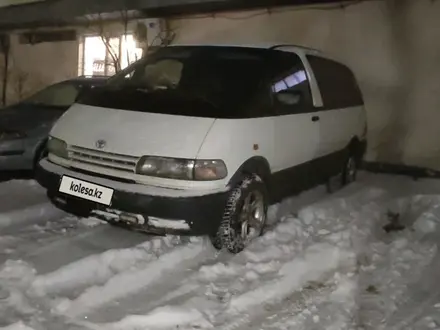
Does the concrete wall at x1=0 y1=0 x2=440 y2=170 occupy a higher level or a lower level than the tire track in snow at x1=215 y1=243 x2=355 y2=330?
higher

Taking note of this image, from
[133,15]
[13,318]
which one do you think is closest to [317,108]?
[13,318]

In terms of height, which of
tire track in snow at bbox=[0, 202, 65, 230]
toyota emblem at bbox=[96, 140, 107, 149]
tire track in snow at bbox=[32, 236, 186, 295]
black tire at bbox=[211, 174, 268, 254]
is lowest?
tire track in snow at bbox=[0, 202, 65, 230]

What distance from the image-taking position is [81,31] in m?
12.0

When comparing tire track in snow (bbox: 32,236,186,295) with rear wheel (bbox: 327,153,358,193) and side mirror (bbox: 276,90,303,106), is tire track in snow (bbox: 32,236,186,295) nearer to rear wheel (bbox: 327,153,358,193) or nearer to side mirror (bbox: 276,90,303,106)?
side mirror (bbox: 276,90,303,106)

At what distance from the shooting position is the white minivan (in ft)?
13.6

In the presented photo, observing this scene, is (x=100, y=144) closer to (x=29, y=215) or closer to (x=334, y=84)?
(x=29, y=215)

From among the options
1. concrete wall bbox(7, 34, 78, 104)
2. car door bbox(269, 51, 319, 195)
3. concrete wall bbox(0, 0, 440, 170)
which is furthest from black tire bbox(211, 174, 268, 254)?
concrete wall bbox(7, 34, 78, 104)

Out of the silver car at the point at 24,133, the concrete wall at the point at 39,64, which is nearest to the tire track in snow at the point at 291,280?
the silver car at the point at 24,133

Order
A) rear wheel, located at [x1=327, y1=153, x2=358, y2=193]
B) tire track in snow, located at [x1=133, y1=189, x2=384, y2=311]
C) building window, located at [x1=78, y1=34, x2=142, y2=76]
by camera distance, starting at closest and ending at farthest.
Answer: tire track in snow, located at [x1=133, y1=189, x2=384, y2=311]
rear wheel, located at [x1=327, y1=153, x2=358, y2=193]
building window, located at [x1=78, y1=34, x2=142, y2=76]

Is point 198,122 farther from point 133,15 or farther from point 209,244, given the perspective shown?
point 133,15

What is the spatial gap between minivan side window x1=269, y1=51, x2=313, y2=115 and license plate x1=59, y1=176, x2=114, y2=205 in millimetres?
1693

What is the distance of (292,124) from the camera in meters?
5.16

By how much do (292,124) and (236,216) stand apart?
117 centimetres

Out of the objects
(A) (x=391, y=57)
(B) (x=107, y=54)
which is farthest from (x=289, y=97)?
(B) (x=107, y=54)
